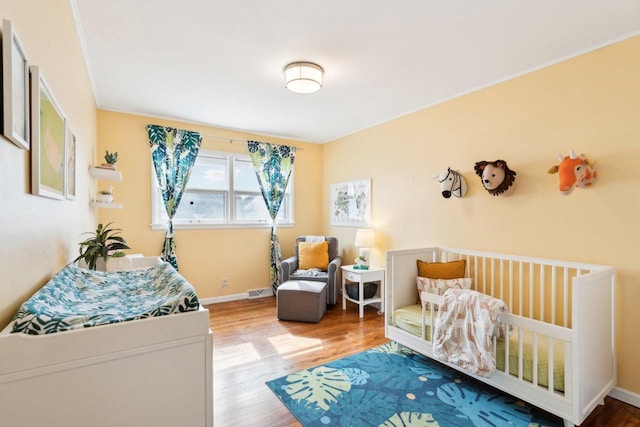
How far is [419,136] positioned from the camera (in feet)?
11.3

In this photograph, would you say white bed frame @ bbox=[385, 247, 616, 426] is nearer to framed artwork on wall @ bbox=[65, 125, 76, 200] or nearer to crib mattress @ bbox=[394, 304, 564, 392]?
crib mattress @ bbox=[394, 304, 564, 392]

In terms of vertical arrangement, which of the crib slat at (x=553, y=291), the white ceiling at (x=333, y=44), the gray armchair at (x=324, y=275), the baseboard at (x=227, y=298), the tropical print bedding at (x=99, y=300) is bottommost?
the baseboard at (x=227, y=298)

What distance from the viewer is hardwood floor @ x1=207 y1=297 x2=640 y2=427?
6.21 feet

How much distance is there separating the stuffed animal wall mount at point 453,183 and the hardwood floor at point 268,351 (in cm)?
162

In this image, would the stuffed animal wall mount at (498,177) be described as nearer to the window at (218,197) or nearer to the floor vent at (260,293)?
the window at (218,197)

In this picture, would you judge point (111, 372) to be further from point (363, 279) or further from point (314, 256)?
point (314, 256)

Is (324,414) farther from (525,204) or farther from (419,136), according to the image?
(419,136)

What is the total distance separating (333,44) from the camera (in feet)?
6.97

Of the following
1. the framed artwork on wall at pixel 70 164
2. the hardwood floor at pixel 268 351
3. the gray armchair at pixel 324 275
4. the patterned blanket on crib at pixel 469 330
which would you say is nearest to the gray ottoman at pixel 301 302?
the hardwood floor at pixel 268 351

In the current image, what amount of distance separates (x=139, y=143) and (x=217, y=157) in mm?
943

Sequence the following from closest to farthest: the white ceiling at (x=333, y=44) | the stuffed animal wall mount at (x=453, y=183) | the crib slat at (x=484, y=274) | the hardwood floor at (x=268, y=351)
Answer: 1. the white ceiling at (x=333, y=44)
2. the hardwood floor at (x=268, y=351)
3. the crib slat at (x=484, y=274)
4. the stuffed animal wall mount at (x=453, y=183)

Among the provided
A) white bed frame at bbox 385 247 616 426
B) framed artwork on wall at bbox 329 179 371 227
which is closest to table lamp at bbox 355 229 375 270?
framed artwork on wall at bbox 329 179 371 227

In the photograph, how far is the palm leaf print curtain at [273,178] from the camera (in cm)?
446

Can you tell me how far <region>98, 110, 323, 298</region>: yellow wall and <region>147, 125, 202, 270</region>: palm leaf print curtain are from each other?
11 cm
